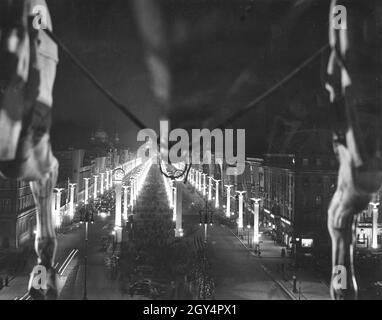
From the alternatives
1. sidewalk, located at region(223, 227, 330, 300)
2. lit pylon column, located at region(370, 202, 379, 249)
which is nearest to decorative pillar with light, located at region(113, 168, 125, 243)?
sidewalk, located at region(223, 227, 330, 300)

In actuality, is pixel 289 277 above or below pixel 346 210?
below

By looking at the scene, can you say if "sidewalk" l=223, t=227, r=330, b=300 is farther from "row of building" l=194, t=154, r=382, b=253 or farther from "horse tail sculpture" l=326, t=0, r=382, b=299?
"horse tail sculpture" l=326, t=0, r=382, b=299

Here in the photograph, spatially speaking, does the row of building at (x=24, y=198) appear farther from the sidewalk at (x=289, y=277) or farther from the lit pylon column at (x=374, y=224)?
the lit pylon column at (x=374, y=224)

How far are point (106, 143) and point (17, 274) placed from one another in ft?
29.4

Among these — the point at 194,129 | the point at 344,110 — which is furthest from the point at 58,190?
the point at 344,110

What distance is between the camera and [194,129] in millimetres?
7406

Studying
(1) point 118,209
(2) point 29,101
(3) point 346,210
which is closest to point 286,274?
(1) point 118,209

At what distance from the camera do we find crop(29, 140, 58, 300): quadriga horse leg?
6.69 m

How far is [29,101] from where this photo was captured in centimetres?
619

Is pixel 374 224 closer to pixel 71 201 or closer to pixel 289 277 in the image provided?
pixel 289 277

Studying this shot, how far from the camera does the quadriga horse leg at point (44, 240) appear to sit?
6.69 meters

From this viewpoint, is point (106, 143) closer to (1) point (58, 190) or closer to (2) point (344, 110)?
(1) point (58, 190)

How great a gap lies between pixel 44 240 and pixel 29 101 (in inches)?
83.8

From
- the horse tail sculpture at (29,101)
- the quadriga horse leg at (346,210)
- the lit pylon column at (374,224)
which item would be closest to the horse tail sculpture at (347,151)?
the quadriga horse leg at (346,210)
